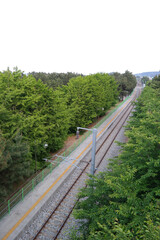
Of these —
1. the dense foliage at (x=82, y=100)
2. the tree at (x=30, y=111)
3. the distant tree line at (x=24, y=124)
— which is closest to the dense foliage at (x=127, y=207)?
the distant tree line at (x=24, y=124)

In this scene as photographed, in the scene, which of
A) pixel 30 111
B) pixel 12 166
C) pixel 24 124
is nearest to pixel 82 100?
pixel 30 111

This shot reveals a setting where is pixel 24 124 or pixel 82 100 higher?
pixel 82 100

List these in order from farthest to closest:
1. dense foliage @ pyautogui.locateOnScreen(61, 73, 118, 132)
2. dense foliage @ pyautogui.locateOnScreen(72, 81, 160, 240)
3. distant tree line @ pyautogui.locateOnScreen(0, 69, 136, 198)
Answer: dense foliage @ pyautogui.locateOnScreen(61, 73, 118, 132), distant tree line @ pyautogui.locateOnScreen(0, 69, 136, 198), dense foliage @ pyautogui.locateOnScreen(72, 81, 160, 240)

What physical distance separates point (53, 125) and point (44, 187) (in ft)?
24.2

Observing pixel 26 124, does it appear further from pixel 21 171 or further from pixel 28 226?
pixel 28 226

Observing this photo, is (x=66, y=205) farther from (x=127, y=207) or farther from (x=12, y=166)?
(x=127, y=207)

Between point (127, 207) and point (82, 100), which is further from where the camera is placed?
point (82, 100)

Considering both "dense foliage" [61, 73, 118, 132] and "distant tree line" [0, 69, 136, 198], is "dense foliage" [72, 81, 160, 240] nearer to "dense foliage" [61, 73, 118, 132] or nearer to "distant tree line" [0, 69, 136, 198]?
"distant tree line" [0, 69, 136, 198]

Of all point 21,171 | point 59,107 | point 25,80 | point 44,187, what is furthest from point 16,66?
point 44,187

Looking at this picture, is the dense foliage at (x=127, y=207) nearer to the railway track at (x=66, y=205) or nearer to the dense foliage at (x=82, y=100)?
the railway track at (x=66, y=205)

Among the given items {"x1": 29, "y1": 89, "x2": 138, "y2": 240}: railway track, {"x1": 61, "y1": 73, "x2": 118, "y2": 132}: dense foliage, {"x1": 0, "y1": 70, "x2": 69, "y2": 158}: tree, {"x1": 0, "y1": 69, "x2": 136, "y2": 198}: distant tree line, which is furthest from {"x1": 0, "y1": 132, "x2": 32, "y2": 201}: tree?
{"x1": 61, "y1": 73, "x2": 118, "y2": 132}: dense foliage

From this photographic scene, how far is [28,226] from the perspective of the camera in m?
12.2

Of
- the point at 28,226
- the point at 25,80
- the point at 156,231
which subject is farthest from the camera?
the point at 25,80

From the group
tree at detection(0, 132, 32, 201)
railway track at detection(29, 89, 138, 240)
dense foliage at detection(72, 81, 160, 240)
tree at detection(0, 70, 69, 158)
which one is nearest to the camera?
dense foliage at detection(72, 81, 160, 240)
